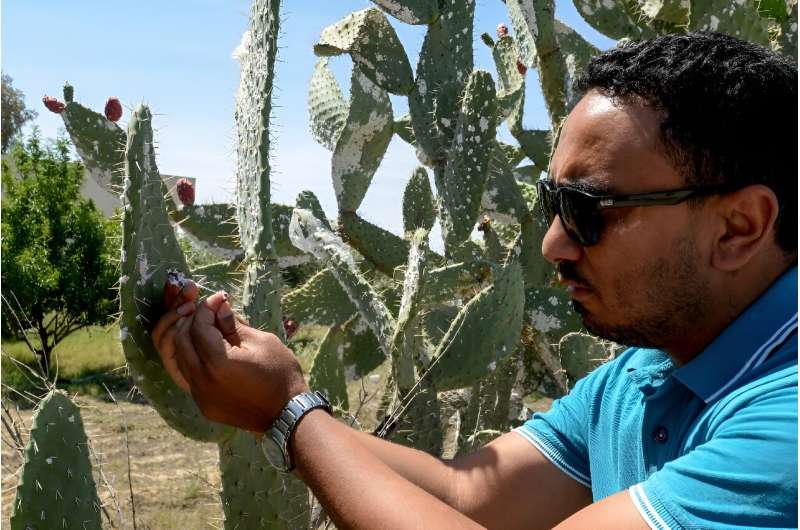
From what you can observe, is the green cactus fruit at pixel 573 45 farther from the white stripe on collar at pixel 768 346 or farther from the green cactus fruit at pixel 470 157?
the white stripe on collar at pixel 768 346

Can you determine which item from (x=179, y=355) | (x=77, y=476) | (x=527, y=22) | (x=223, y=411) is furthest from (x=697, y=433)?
(x=527, y=22)

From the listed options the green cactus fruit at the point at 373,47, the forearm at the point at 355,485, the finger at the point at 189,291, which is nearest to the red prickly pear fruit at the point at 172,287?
the finger at the point at 189,291

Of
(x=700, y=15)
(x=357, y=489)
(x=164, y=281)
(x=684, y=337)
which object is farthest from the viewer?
(x=700, y=15)

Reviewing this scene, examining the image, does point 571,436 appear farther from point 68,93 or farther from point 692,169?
point 68,93

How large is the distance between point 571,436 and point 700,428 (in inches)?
15.0

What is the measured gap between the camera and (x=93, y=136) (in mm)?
4824

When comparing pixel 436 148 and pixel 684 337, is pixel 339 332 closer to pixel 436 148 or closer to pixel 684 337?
pixel 436 148

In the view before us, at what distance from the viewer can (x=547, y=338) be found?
3943 mm

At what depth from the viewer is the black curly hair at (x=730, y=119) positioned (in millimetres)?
1228

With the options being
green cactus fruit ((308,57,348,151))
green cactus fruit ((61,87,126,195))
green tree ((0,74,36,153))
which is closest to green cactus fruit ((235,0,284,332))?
green cactus fruit ((308,57,348,151))

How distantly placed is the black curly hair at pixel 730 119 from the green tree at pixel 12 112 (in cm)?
2715

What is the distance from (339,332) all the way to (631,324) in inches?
108

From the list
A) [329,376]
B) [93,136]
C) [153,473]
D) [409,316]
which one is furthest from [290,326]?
[153,473]

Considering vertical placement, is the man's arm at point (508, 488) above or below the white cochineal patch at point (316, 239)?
below
